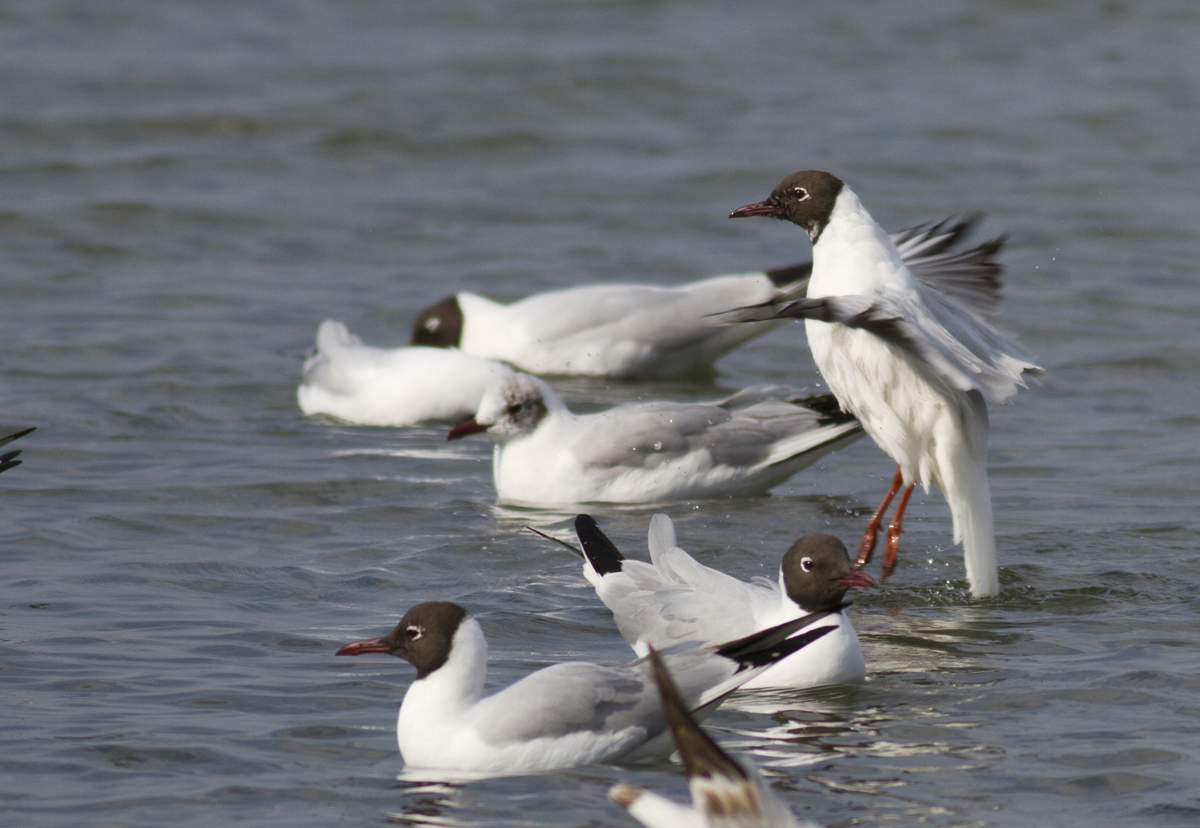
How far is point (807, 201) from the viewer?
734 cm

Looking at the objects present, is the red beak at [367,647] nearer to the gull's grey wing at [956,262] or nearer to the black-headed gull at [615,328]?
the gull's grey wing at [956,262]

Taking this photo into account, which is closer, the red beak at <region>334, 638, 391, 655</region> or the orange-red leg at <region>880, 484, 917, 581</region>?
the red beak at <region>334, 638, 391, 655</region>

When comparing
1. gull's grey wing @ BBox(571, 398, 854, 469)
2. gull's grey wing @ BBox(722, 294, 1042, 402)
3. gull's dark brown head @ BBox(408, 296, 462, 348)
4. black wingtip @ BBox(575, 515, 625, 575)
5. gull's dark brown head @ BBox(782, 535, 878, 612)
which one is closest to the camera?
gull's grey wing @ BBox(722, 294, 1042, 402)

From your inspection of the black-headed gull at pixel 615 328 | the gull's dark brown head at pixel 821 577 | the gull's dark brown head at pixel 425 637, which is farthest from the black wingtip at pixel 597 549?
the black-headed gull at pixel 615 328

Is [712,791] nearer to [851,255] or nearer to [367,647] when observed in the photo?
[367,647]

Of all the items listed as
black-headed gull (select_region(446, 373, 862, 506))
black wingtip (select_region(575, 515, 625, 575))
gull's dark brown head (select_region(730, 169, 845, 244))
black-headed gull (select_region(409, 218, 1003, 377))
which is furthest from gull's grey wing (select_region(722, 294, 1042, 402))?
black-headed gull (select_region(409, 218, 1003, 377))

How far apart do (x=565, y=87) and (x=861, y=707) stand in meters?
14.9

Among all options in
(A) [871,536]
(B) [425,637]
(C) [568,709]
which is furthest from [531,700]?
(A) [871,536]

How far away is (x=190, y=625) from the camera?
6469 millimetres

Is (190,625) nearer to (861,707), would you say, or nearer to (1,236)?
(861,707)

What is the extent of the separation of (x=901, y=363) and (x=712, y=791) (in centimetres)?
333

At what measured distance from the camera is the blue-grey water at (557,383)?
5.24 meters

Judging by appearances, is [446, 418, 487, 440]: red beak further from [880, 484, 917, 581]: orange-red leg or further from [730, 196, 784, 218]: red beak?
[880, 484, 917, 581]: orange-red leg

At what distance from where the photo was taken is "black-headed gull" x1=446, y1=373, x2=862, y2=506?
28.0ft
